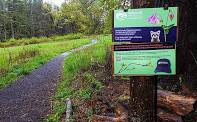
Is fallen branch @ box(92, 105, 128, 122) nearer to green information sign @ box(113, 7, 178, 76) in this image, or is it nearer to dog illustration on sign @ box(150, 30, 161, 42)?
green information sign @ box(113, 7, 178, 76)

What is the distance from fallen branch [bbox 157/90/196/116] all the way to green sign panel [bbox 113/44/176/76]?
0.71m

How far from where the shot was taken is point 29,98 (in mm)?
11781

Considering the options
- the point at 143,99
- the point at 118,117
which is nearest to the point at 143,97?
the point at 143,99

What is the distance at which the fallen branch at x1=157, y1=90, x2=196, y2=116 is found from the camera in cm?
581

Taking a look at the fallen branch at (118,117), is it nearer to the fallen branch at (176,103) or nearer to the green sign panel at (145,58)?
the fallen branch at (176,103)

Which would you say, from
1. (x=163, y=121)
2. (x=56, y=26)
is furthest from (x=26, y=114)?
(x=56, y=26)

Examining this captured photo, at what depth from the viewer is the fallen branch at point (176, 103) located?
229 inches

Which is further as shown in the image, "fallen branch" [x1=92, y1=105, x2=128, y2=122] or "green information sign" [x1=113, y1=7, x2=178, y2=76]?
"fallen branch" [x1=92, y1=105, x2=128, y2=122]

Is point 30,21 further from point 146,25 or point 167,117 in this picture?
point 146,25

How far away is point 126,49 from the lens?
537 cm

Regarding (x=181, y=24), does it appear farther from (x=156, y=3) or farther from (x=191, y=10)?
(x=156, y=3)

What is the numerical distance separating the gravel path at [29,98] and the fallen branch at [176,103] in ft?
13.3

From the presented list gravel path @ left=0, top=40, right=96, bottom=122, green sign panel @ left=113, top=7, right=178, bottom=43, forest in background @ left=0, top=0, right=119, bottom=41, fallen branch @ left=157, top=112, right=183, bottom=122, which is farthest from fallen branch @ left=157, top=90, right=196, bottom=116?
forest in background @ left=0, top=0, right=119, bottom=41

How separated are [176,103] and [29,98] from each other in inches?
269
